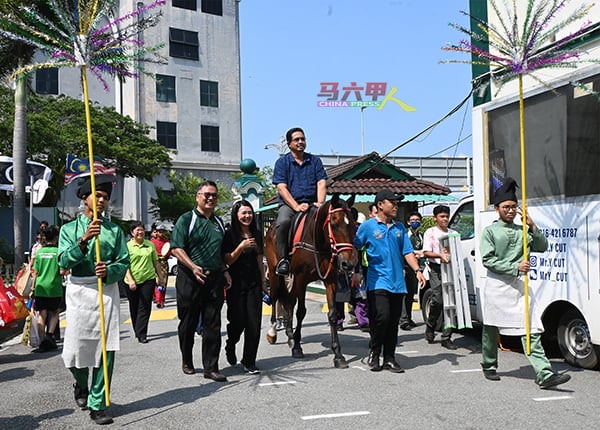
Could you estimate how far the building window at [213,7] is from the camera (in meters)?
51.2

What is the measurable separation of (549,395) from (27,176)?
1826 centimetres

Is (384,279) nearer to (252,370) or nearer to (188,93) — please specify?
(252,370)

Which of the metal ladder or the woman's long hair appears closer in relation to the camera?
the woman's long hair

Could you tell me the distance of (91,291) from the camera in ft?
18.2

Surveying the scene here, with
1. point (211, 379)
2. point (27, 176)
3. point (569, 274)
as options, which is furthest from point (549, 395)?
point (27, 176)

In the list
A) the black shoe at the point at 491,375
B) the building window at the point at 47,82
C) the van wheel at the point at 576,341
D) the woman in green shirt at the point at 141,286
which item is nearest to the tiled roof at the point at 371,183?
the woman in green shirt at the point at 141,286

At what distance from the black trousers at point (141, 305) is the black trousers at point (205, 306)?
10.6ft

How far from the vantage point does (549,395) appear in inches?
243

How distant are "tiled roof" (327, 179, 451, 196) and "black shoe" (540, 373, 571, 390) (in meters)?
12.5

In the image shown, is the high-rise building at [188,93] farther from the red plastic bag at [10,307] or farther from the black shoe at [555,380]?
the black shoe at [555,380]

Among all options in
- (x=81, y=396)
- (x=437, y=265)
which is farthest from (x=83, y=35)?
(x=437, y=265)

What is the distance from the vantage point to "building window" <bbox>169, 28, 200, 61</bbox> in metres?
49.6

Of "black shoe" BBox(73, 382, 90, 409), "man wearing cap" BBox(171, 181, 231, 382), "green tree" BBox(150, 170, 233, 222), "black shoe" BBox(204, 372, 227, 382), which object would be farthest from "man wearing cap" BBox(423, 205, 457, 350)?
"green tree" BBox(150, 170, 233, 222)

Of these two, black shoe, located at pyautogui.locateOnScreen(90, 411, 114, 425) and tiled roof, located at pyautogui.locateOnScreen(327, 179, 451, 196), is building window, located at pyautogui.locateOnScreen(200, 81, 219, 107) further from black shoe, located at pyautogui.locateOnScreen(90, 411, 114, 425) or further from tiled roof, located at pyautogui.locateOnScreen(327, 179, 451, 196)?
black shoe, located at pyautogui.locateOnScreen(90, 411, 114, 425)
